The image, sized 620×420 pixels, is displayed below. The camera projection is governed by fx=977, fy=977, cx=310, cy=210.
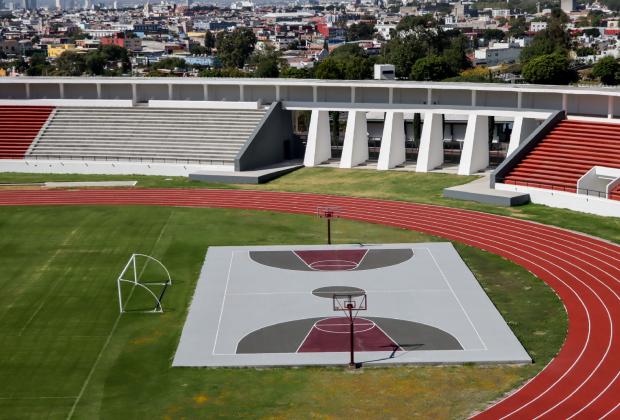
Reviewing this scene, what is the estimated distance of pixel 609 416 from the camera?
20922 mm

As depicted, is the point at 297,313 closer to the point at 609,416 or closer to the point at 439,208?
the point at 609,416

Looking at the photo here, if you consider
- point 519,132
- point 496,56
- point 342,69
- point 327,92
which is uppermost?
point 327,92

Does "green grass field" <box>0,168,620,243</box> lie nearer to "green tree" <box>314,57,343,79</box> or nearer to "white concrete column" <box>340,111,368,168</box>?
"white concrete column" <box>340,111,368,168</box>

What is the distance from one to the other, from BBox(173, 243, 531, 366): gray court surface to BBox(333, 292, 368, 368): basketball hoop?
0.22 m

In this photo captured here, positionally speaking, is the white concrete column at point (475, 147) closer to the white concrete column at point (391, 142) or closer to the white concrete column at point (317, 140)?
the white concrete column at point (391, 142)

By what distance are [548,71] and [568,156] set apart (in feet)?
115

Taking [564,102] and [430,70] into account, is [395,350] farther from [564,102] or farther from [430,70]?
[430,70]

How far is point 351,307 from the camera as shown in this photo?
24.0m

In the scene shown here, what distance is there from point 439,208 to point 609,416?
21.4 meters

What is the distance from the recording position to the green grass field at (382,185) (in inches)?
1563

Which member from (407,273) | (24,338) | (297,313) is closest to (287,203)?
(407,273)

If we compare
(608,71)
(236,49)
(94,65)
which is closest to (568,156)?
(608,71)

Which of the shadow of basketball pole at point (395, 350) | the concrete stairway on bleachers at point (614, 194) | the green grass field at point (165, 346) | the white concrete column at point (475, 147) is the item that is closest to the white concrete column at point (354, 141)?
the white concrete column at point (475, 147)

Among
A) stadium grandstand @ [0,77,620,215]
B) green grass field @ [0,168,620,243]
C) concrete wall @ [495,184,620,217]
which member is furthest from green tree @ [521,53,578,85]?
concrete wall @ [495,184,620,217]
